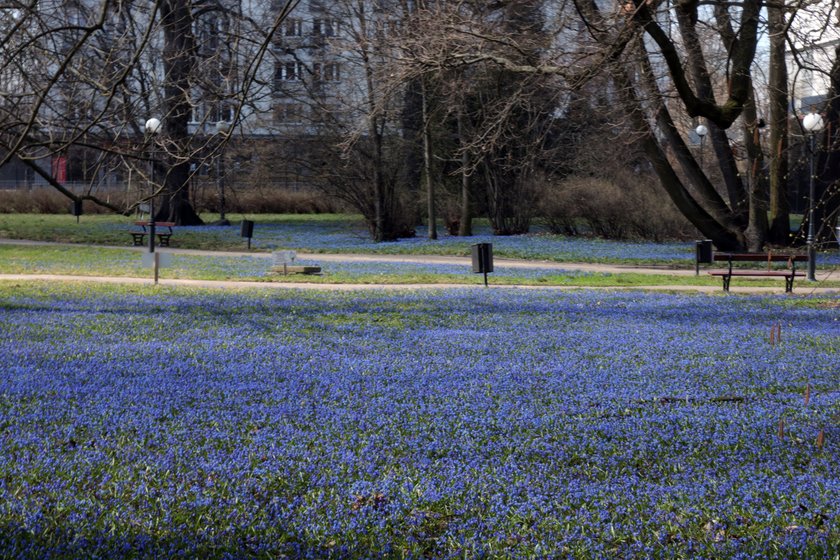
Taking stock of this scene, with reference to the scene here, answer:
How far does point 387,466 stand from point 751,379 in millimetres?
4699

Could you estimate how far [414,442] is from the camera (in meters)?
6.53

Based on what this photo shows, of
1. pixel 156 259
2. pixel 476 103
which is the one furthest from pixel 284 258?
pixel 476 103

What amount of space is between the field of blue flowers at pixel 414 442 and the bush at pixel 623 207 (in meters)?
23.2

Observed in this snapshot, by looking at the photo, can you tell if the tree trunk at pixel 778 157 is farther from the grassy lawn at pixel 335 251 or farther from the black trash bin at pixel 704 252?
the black trash bin at pixel 704 252

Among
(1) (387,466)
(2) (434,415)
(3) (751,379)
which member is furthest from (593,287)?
(1) (387,466)

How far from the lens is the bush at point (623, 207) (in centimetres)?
3569

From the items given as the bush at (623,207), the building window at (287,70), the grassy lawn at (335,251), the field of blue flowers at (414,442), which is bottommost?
the field of blue flowers at (414,442)

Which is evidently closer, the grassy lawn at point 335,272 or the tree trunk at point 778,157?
the grassy lawn at point 335,272

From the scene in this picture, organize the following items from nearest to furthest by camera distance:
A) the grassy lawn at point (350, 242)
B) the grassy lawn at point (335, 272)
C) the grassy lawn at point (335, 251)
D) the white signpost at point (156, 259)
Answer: the white signpost at point (156, 259)
the grassy lawn at point (335, 272)
the grassy lawn at point (335, 251)
the grassy lawn at point (350, 242)

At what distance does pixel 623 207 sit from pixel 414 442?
30.6 metres

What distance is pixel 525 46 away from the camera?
703 inches

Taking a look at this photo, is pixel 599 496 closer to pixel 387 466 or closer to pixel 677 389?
pixel 387 466

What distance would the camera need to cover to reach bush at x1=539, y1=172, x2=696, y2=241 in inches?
1405

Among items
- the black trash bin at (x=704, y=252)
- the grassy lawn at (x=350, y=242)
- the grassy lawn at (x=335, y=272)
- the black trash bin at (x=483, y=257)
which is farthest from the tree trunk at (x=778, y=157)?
the black trash bin at (x=483, y=257)
